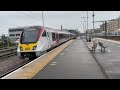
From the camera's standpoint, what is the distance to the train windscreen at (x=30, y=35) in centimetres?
2259

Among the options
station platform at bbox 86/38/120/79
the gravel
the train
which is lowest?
the gravel

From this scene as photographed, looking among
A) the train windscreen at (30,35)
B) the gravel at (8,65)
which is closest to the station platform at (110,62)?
the train windscreen at (30,35)

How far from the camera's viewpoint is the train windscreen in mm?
22594

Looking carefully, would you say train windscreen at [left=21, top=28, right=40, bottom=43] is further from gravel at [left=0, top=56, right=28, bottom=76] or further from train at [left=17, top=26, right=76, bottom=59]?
gravel at [left=0, top=56, right=28, bottom=76]

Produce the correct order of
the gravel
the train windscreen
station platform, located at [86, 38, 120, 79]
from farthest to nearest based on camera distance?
the train windscreen
the gravel
station platform, located at [86, 38, 120, 79]

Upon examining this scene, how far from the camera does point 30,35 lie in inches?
904

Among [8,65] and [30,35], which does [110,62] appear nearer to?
[30,35]

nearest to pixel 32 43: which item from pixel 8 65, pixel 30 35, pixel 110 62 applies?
pixel 30 35

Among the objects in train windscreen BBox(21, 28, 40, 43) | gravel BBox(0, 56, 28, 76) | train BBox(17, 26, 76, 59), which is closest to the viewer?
gravel BBox(0, 56, 28, 76)

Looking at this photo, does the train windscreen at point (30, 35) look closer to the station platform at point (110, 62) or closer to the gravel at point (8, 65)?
the gravel at point (8, 65)

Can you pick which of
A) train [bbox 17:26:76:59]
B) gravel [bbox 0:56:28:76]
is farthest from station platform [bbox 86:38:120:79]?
gravel [bbox 0:56:28:76]
